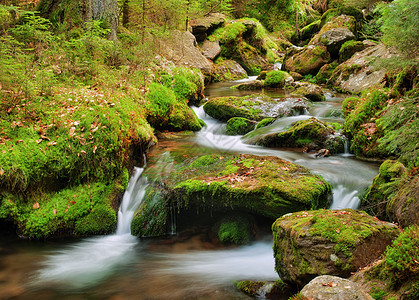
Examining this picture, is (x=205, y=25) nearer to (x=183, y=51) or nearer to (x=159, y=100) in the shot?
(x=183, y=51)

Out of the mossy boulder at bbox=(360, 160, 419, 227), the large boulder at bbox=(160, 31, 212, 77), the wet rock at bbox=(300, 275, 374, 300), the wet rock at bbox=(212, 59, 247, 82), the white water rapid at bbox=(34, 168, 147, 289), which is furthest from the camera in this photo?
the wet rock at bbox=(212, 59, 247, 82)

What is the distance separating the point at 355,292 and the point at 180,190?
11.7 ft

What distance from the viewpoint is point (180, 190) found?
221 inches

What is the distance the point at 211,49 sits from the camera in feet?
60.1

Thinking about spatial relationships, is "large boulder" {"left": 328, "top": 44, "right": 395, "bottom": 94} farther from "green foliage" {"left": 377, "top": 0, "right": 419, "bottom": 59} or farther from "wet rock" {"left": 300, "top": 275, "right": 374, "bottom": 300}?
"wet rock" {"left": 300, "top": 275, "right": 374, "bottom": 300}

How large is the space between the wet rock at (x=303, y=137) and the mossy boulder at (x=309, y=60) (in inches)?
396

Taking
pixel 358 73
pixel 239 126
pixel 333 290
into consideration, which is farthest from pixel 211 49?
pixel 333 290

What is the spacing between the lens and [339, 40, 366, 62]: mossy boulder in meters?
16.3

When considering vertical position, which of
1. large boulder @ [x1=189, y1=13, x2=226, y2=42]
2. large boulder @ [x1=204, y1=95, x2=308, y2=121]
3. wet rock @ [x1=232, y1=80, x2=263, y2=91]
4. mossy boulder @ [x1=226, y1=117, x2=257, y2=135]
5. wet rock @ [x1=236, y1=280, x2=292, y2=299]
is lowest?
wet rock @ [x1=236, y1=280, x2=292, y2=299]

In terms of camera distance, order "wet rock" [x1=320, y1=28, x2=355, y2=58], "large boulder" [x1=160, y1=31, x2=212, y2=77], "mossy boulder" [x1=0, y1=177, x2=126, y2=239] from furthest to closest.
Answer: "wet rock" [x1=320, y1=28, x2=355, y2=58]
"large boulder" [x1=160, y1=31, x2=212, y2=77]
"mossy boulder" [x1=0, y1=177, x2=126, y2=239]

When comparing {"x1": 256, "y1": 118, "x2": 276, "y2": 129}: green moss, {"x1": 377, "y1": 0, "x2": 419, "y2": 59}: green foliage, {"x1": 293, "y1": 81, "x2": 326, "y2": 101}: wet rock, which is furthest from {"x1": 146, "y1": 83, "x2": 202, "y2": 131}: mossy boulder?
{"x1": 377, "y1": 0, "x2": 419, "y2": 59}: green foliage

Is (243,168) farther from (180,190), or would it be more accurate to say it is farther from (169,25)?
(169,25)

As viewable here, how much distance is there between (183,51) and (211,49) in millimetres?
4476

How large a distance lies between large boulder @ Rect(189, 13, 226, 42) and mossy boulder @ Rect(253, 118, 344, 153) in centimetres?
1153
